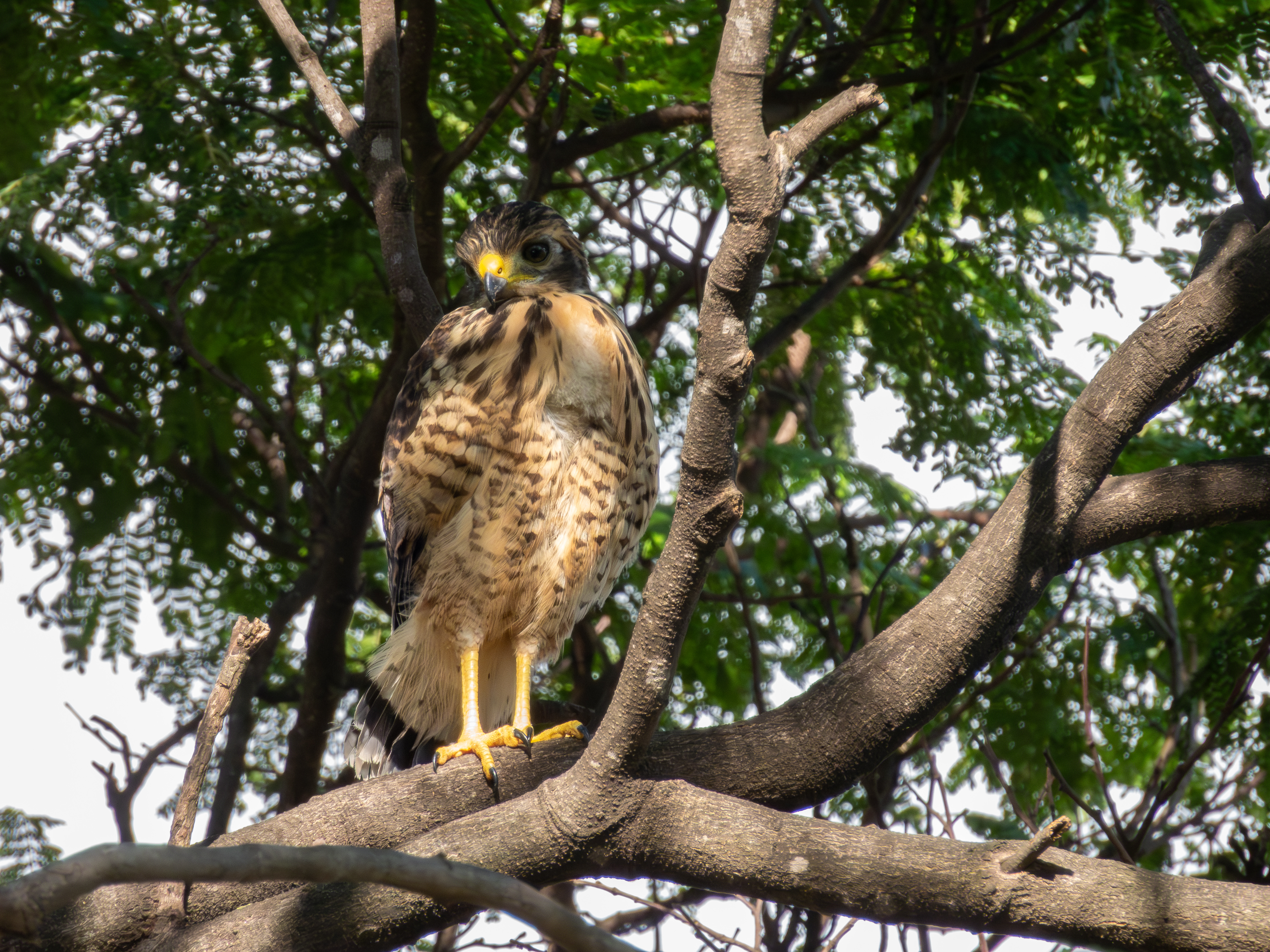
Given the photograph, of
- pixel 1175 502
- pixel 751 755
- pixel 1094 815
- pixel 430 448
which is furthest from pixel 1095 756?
pixel 430 448

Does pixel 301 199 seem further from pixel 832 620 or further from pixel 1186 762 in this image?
pixel 1186 762

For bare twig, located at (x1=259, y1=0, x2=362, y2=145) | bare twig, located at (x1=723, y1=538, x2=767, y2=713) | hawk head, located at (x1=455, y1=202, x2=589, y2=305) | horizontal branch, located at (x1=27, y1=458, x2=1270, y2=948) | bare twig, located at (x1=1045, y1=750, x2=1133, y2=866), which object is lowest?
bare twig, located at (x1=1045, y1=750, x2=1133, y2=866)

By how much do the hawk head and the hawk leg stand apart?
3.42 ft

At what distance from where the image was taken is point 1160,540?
13.3 feet

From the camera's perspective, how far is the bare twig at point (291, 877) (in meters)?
1.10

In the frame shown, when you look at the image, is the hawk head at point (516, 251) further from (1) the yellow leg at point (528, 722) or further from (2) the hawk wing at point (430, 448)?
(1) the yellow leg at point (528, 722)

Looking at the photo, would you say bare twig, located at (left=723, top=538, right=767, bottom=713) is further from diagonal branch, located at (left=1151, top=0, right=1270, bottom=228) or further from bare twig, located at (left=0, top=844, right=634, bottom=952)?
bare twig, located at (left=0, top=844, right=634, bottom=952)

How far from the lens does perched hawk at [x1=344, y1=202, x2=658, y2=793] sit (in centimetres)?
289

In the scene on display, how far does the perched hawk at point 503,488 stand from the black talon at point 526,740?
0.06ft

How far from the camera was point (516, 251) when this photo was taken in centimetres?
319

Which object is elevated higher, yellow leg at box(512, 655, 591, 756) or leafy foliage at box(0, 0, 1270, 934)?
leafy foliage at box(0, 0, 1270, 934)

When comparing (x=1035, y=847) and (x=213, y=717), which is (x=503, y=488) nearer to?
(x=213, y=717)

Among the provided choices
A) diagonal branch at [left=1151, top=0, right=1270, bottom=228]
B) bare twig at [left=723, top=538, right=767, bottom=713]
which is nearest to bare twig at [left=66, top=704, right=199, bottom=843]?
bare twig at [left=723, top=538, right=767, bottom=713]

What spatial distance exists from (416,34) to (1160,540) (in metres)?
3.17
